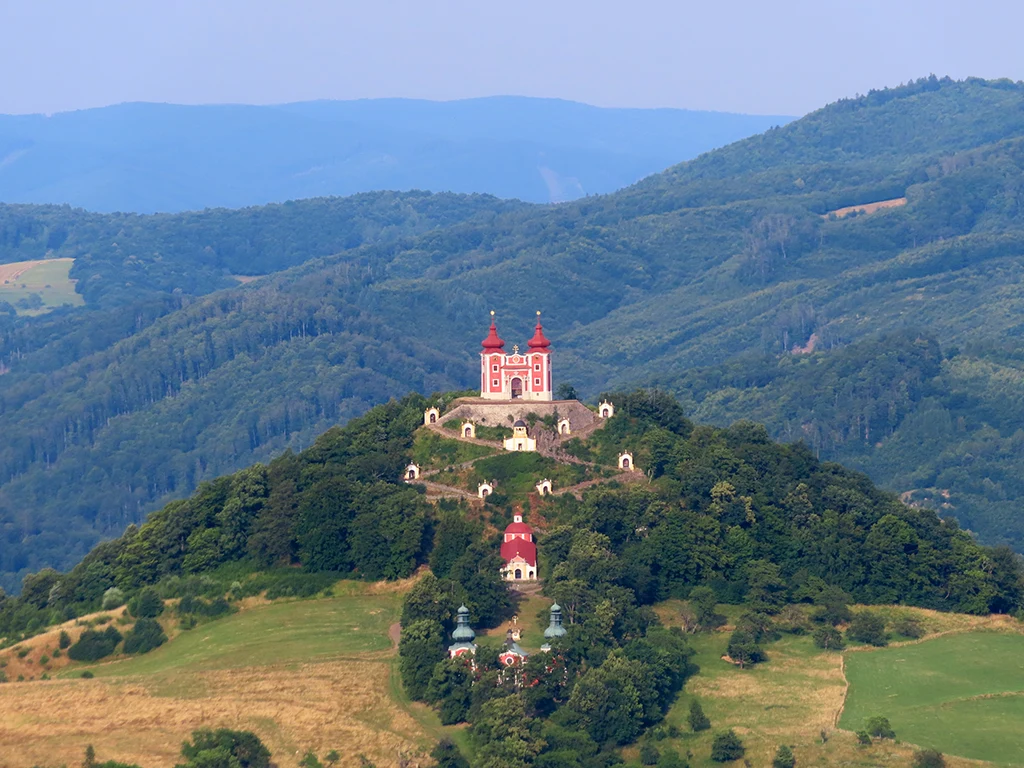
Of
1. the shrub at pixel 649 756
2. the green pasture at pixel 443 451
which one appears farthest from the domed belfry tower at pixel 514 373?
the shrub at pixel 649 756

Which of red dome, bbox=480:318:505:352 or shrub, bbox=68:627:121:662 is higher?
red dome, bbox=480:318:505:352

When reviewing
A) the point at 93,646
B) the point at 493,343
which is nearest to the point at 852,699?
the point at 493,343

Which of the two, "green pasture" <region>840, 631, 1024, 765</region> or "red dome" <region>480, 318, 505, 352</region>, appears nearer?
"green pasture" <region>840, 631, 1024, 765</region>

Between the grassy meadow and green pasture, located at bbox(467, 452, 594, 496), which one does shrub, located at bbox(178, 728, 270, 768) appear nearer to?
the grassy meadow

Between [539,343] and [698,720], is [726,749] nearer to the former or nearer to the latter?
[698,720]

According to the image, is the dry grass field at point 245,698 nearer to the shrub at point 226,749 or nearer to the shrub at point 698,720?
the shrub at point 226,749

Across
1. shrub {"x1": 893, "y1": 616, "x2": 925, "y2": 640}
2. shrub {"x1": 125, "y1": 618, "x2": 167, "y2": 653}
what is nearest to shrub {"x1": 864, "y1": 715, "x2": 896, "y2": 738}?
shrub {"x1": 893, "y1": 616, "x2": 925, "y2": 640}

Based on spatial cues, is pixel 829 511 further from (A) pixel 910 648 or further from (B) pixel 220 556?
(B) pixel 220 556
